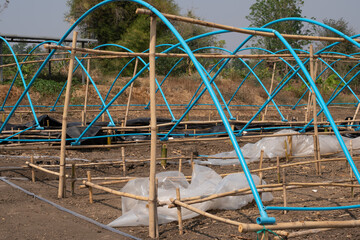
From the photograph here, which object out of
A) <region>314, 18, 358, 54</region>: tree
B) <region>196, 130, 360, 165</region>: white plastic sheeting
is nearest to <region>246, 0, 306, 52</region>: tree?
<region>314, 18, 358, 54</region>: tree

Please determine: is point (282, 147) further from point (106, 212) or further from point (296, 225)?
point (296, 225)

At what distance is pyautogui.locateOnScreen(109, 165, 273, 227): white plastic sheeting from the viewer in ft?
13.5

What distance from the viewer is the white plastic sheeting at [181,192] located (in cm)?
412

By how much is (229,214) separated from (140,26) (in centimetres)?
1730

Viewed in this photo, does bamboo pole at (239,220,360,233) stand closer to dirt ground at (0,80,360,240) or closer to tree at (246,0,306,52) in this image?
dirt ground at (0,80,360,240)

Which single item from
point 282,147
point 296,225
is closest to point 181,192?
point 296,225

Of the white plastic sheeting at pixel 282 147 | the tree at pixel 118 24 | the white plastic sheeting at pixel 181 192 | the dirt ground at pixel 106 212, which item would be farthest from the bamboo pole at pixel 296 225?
the tree at pixel 118 24

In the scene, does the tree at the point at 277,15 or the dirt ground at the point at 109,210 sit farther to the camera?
the tree at the point at 277,15

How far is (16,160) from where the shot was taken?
294 inches

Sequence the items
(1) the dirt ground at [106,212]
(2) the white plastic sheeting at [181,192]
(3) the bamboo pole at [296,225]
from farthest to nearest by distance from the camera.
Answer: (2) the white plastic sheeting at [181,192] → (1) the dirt ground at [106,212] → (3) the bamboo pole at [296,225]

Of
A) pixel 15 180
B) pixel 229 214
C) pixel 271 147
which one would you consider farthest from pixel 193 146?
pixel 229 214

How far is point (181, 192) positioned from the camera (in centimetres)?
464

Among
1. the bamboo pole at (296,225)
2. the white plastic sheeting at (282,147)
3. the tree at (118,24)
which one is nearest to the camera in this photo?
the bamboo pole at (296,225)

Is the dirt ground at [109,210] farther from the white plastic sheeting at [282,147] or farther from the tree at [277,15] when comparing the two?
the tree at [277,15]
